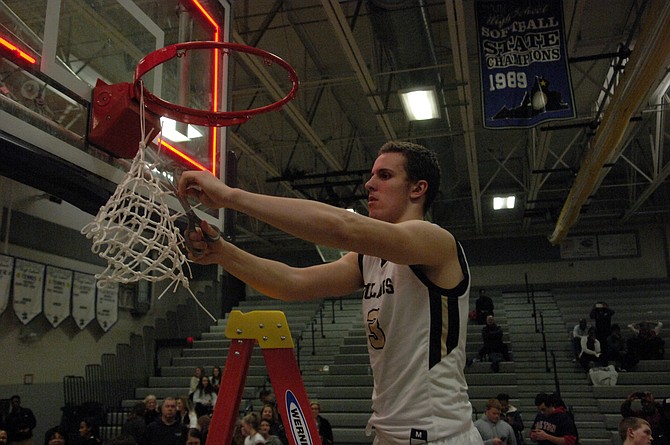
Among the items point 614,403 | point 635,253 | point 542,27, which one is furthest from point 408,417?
point 635,253

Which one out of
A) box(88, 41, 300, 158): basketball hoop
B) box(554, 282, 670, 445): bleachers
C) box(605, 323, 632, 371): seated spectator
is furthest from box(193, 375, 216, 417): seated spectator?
box(88, 41, 300, 158): basketball hoop

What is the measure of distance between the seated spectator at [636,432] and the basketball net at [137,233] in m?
4.08

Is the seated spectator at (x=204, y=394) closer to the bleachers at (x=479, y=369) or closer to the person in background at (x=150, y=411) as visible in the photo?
the person in background at (x=150, y=411)

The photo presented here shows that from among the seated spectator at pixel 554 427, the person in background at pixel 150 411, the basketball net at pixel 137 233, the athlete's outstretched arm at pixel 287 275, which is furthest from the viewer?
the person in background at pixel 150 411

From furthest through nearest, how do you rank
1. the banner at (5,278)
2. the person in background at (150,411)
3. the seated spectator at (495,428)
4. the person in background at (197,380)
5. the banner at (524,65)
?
1. the person in background at (197,380)
2. the banner at (5,278)
3. the person in background at (150,411)
4. the seated spectator at (495,428)
5. the banner at (524,65)

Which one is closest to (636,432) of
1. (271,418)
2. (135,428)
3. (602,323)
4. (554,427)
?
(554,427)

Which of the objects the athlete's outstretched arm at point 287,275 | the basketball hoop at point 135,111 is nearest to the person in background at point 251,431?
the basketball hoop at point 135,111

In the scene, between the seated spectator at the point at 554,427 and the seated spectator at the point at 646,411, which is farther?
the seated spectator at the point at 646,411

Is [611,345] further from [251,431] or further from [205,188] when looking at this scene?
[205,188]

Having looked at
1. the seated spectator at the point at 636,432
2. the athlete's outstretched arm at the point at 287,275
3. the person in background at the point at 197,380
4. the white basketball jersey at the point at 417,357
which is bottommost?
the seated spectator at the point at 636,432

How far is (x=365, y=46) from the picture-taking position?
38.8ft

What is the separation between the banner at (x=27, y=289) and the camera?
1179 centimetres

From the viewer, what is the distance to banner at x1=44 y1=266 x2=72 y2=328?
12.6m

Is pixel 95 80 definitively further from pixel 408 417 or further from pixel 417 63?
pixel 417 63
